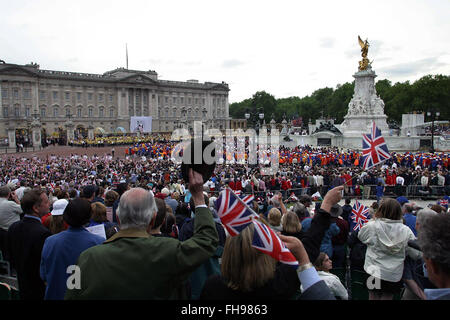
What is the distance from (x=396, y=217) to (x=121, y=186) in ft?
20.4

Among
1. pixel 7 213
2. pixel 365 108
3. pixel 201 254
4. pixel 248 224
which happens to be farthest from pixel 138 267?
pixel 365 108

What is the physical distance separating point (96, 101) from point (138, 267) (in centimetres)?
9527

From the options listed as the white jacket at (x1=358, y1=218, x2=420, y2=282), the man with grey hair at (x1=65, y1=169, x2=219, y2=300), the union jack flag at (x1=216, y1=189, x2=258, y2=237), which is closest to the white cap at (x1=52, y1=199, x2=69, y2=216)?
the man with grey hair at (x1=65, y1=169, x2=219, y2=300)

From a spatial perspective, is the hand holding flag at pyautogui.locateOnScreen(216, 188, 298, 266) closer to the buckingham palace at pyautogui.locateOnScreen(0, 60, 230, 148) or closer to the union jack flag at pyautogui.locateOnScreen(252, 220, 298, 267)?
the union jack flag at pyautogui.locateOnScreen(252, 220, 298, 267)

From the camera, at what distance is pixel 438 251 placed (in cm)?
220

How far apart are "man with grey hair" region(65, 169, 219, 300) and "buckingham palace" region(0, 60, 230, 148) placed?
65.0 m

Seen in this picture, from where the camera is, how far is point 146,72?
97812mm

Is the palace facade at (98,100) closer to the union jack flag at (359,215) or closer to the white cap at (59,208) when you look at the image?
the union jack flag at (359,215)

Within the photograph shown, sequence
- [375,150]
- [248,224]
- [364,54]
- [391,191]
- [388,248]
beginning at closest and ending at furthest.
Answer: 1. [248,224]
2. [388,248]
3. [375,150]
4. [391,191]
5. [364,54]

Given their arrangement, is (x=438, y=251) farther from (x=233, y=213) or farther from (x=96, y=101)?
(x=96, y=101)

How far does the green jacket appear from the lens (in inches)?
89.7

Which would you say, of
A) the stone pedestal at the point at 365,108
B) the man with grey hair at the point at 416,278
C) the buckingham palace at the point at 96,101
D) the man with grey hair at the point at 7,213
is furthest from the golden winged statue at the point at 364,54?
the man with grey hair at the point at 7,213

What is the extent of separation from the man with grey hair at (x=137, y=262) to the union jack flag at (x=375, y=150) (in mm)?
5047
